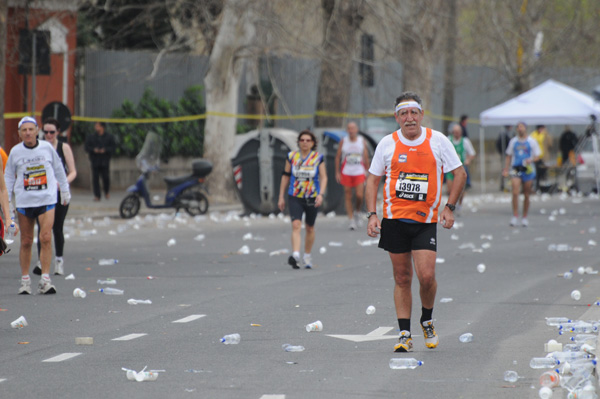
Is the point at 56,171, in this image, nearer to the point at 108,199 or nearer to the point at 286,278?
the point at 286,278

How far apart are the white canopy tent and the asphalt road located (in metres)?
10.6

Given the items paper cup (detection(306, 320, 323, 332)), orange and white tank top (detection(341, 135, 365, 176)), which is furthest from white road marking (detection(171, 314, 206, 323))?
orange and white tank top (detection(341, 135, 365, 176))

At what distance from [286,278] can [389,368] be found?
5.44 m

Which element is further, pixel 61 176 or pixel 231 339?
pixel 61 176

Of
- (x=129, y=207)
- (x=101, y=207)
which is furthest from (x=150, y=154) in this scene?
(x=101, y=207)

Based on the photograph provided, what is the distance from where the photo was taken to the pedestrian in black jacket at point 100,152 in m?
25.0

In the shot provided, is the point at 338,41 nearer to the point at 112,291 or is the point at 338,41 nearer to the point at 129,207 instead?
the point at 129,207

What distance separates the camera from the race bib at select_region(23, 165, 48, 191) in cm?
1113

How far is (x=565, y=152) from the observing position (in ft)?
110

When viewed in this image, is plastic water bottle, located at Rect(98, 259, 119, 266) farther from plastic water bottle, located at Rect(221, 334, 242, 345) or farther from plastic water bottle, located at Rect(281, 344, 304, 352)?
plastic water bottle, located at Rect(281, 344, 304, 352)

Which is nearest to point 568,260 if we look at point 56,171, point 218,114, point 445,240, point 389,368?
point 445,240

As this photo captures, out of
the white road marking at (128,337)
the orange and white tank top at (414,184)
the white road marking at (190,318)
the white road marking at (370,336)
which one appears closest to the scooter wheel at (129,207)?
the white road marking at (190,318)

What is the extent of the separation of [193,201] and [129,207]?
141cm

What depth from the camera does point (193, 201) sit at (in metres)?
22.1
